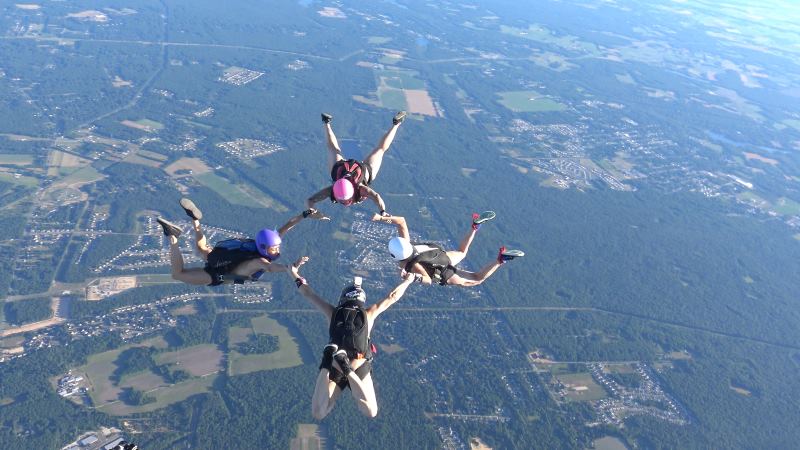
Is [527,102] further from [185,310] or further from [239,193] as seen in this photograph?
[185,310]

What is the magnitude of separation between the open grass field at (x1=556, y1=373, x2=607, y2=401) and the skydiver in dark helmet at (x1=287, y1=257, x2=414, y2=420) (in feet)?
203

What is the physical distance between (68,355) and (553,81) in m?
146

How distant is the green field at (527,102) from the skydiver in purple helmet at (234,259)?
463ft

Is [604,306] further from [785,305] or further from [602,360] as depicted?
[785,305]

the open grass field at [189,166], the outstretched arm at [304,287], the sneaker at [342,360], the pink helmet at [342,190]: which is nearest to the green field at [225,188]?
the open grass field at [189,166]

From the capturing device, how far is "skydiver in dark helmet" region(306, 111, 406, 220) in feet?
59.0

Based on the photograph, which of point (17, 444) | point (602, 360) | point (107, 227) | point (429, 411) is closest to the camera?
point (17, 444)

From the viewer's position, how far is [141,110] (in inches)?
5098

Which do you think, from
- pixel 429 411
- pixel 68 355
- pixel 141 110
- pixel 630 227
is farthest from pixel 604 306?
pixel 141 110

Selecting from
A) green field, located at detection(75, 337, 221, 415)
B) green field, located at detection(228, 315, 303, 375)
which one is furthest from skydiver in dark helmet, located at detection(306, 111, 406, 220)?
green field, located at detection(228, 315, 303, 375)

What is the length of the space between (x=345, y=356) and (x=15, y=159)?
11202 centimetres

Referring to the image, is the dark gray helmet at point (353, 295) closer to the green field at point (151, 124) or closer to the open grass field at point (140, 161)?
the open grass field at point (140, 161)

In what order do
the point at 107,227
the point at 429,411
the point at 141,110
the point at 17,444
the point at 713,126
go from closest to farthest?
the point at 17,444, the point at 429,411, the point at 107,227, the point at 141,110, the point at 713,126

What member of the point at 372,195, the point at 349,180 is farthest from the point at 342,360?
the point at 349,180
